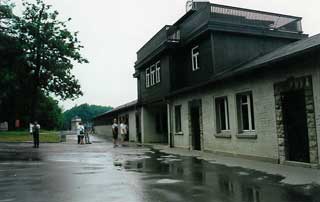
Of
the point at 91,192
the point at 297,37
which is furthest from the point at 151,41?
the point at 91,192

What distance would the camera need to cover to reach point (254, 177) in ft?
30.7

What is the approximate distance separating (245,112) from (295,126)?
3.20m

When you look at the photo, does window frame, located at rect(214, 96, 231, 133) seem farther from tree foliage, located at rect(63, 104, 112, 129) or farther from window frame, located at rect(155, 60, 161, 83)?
tree foliage, located at rect(63, 104, 112, 129)

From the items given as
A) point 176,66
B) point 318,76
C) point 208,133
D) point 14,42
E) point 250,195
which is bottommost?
point 250,195

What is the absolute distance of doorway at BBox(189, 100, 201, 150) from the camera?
62.3 feet

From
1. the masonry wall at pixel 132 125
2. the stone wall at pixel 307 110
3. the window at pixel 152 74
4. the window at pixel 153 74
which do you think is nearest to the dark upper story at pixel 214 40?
the window at pixel 153 74

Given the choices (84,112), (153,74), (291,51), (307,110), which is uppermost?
(84,112)

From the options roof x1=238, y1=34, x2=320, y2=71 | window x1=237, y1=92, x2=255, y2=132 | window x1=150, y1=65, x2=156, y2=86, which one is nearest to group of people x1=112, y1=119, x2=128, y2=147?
window x1=150, y1=65, x2=156, y2=86

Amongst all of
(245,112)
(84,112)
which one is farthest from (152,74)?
(84,112)

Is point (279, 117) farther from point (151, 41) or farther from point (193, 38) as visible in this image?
point (151, 41)

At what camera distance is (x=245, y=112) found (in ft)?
49.2

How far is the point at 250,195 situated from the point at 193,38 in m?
14.4

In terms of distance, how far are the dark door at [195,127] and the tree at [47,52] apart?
23320mm

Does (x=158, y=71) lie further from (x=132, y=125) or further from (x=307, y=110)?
(x=307, y=110)
